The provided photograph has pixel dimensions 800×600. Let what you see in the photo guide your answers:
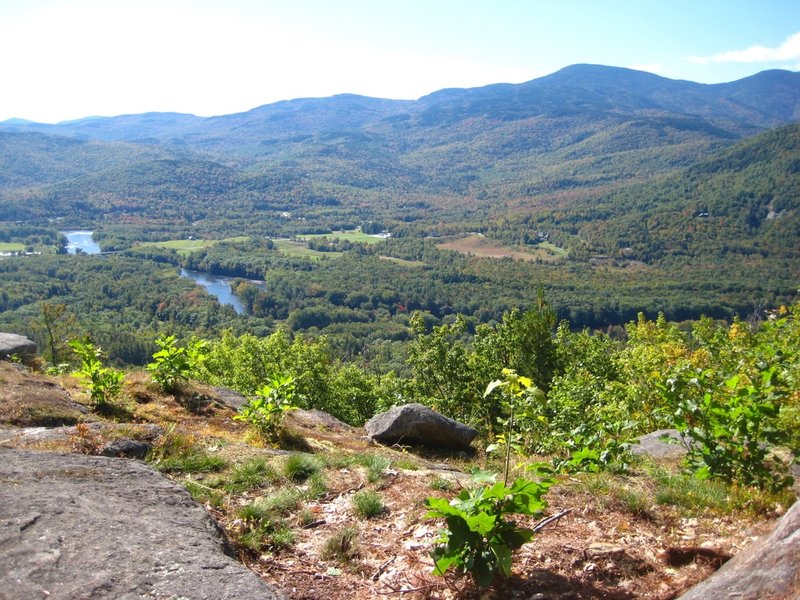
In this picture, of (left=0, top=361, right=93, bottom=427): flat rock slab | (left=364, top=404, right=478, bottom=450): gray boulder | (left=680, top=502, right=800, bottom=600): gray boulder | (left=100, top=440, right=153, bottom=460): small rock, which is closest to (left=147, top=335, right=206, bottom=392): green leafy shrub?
(left=0, top=361, right=93, bottom=427): flat rock slab

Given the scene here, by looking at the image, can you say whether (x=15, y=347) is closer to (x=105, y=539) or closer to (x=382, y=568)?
(x=105, y=539)

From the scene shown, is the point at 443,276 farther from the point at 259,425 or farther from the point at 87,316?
the point at 259,425

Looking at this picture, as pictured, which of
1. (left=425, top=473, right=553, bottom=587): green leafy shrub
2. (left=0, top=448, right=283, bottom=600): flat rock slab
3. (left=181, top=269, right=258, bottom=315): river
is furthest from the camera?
(left=181, top=269, right=258, bottom=315): river

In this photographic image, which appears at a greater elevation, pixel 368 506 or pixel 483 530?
pixel 483 530

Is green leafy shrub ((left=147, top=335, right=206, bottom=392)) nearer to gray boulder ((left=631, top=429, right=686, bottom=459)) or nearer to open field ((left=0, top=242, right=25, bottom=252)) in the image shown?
gray boulder ((left=631, top=429, right=686, bottom=459))

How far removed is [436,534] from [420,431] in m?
5.64

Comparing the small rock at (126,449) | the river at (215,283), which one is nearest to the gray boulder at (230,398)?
the small rock at (126,449)

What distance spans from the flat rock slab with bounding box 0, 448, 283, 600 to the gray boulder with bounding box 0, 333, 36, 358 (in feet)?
35.6

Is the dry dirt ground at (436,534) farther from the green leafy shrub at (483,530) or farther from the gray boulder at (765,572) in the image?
the gray boulder at (765,572)

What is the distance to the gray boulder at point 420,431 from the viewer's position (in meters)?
10.9

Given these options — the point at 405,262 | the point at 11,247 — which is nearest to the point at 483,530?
the point at 405,262

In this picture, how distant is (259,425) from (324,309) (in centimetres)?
11639

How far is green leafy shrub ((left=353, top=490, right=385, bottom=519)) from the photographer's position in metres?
5.84

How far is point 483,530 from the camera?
3994 mm
